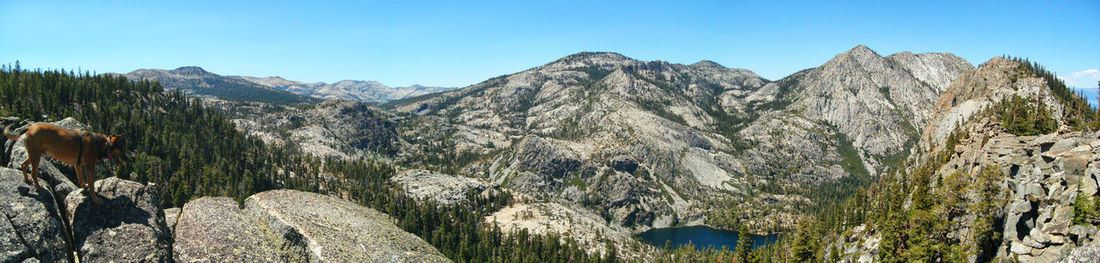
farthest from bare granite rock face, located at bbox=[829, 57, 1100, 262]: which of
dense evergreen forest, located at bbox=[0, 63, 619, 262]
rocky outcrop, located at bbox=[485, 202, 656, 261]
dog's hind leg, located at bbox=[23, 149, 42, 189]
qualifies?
dense evergreen forest, located at bbox=[0, 63, 619, 262]

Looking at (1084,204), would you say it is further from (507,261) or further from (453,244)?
(453,244)

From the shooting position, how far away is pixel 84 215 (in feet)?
69.3

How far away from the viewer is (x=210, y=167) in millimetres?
147875

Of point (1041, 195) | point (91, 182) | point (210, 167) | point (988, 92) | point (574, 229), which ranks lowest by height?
point (574, 229)

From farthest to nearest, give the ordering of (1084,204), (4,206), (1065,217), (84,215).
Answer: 1. (1065,217)
2. (1084,204)
3. (84,215)
4. (4,206)

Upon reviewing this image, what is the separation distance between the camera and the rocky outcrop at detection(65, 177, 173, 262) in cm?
2081

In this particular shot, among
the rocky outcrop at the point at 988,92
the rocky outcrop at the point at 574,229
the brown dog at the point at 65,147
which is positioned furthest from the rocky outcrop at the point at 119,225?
the rocky outcrop at the point at 988,92

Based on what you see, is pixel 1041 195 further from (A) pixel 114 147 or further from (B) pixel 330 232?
(B) pixel 330 232

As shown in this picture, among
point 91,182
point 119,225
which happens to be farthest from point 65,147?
point 119,225

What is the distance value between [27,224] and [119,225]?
5270mm

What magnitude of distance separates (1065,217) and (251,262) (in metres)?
66.4

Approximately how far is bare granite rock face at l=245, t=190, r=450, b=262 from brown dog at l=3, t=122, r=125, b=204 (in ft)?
62.4

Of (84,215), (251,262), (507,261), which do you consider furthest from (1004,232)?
(507,261)

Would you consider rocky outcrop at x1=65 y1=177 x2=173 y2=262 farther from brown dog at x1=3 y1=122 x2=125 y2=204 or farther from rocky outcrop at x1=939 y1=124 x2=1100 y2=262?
rocky outcrop at x1=939 y1=124 x2=1100 y2=262
